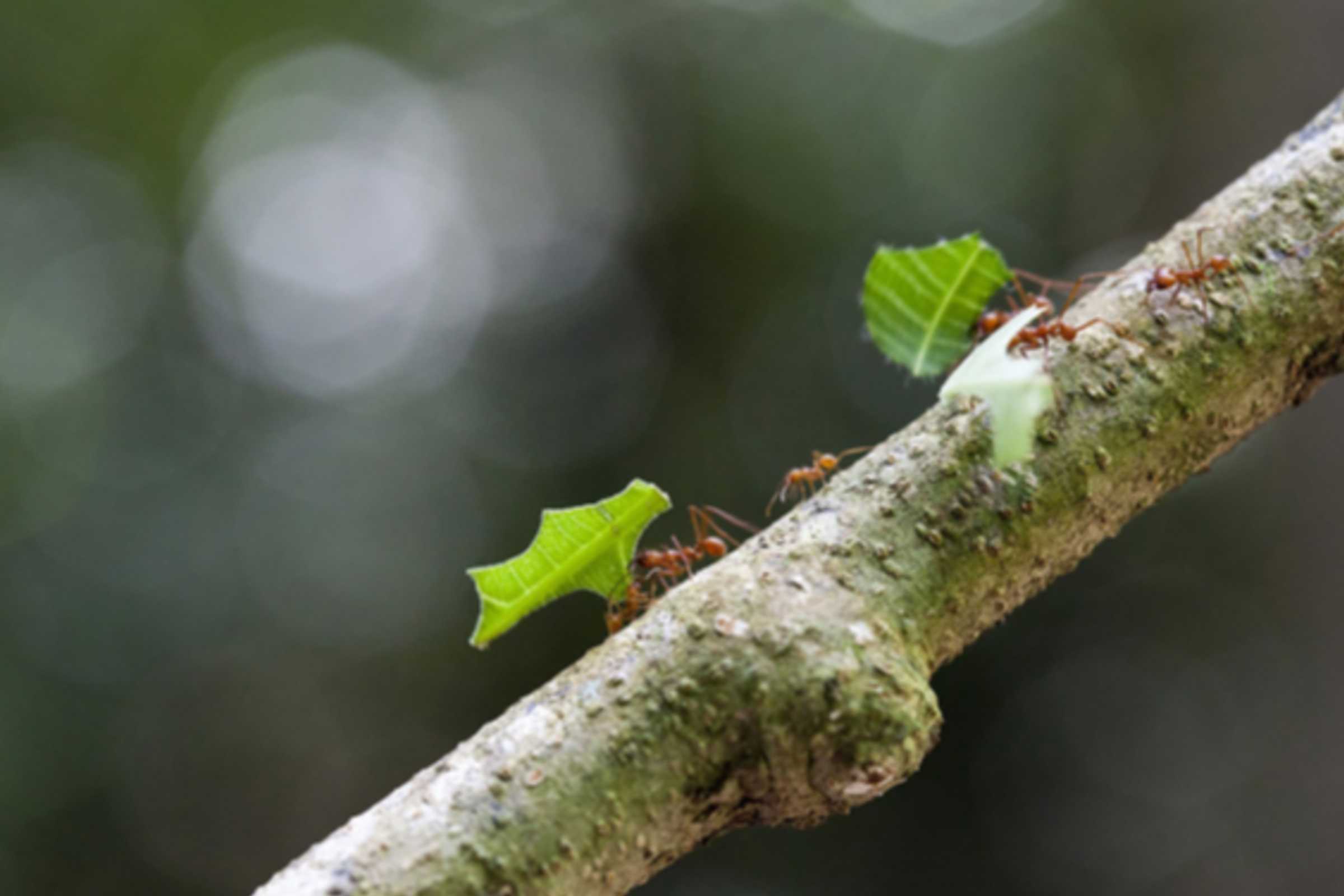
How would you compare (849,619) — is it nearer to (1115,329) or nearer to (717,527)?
(1115,329)

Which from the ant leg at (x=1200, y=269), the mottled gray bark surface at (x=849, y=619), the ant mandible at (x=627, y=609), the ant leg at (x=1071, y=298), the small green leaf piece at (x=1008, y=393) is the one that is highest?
the small green leaf piece at (x=1008, y=393)

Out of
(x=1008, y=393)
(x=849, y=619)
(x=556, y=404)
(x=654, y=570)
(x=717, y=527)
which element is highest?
(x=1008, y=393)

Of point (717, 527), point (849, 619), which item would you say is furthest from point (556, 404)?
point (849, 619)

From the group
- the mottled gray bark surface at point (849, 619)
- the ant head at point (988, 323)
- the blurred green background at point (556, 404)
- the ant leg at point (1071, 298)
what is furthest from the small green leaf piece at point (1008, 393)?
the blurred green background at point (556, 404)

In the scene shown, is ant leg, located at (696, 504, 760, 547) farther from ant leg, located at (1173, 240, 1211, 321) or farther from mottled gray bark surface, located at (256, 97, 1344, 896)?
ant leg, located at (1173, 240, 1211, 321)

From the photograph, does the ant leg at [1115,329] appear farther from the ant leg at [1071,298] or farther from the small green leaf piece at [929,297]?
the small green leaf piece at [929,297]

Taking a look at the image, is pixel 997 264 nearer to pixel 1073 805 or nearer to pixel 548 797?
pixel 548 797
